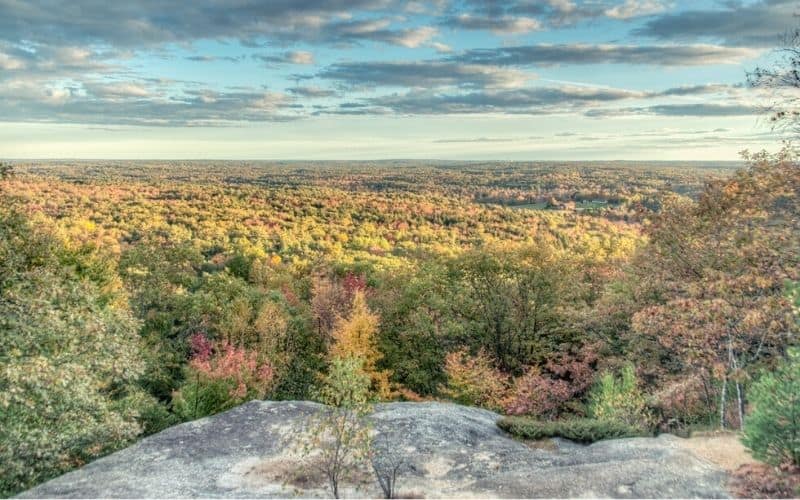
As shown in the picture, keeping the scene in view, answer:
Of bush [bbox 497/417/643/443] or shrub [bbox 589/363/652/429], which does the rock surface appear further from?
shrub [bbox 589/363/652/429]

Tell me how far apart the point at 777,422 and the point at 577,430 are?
7.67 m

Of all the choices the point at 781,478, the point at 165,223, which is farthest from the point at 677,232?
the point at 165,223

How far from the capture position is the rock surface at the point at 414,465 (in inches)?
544

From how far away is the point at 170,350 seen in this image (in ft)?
118

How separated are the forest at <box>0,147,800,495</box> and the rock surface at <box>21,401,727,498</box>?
1.15 meters

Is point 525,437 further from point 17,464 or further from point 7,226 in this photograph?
point 7,226

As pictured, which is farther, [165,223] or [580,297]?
[165,223]

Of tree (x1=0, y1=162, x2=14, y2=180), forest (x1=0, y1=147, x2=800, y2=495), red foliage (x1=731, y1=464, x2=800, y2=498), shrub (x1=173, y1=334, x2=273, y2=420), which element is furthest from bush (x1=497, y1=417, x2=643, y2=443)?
tree (x1=0, y1=162, x2=14, y2=180)

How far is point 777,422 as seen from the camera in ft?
38.5

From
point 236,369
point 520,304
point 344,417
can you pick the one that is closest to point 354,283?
point 520,304

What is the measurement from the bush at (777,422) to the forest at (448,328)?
1.8 inches

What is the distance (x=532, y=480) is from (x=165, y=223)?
3787 inches

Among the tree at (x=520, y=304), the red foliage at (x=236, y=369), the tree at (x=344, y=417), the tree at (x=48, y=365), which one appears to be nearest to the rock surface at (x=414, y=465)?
the tree at (x=48, y=365)

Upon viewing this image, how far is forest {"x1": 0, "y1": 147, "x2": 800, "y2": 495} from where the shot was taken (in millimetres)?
16500
